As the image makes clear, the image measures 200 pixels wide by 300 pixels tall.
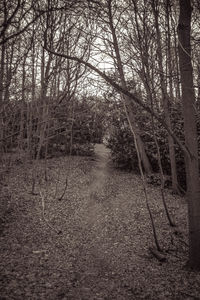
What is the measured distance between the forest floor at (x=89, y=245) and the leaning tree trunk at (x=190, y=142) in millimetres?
521

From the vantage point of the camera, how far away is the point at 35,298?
3461mm

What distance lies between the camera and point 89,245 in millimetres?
5406

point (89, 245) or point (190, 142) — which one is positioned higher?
point (190, 142)

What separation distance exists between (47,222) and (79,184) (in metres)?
3.64

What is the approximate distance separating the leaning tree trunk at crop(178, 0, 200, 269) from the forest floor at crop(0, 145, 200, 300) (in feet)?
1.71

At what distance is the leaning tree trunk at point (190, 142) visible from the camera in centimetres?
435

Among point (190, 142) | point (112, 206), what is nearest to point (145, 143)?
point (112, 206)

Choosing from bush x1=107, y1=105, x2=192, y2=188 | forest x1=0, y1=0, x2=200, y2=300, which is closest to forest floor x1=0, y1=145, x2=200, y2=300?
forest x1=0, y1=0, x2=200, y2=300

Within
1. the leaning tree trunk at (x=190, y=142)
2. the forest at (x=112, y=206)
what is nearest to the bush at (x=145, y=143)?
the forest at (x=112, y=206)

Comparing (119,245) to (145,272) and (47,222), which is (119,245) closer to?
(145,272)

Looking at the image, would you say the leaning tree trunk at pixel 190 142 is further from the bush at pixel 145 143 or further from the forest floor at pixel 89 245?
the bush at pixel 145 143

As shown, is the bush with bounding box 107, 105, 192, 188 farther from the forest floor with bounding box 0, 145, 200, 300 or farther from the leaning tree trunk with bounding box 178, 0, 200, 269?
the leaning tree trunk with bounding box 178, 0, 200, 269

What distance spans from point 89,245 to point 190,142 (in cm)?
271

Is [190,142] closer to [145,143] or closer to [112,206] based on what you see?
[112,206]
